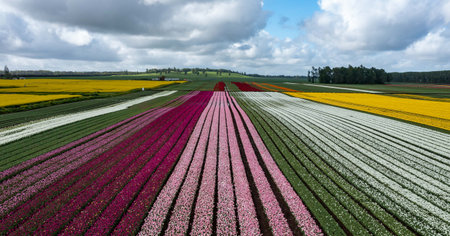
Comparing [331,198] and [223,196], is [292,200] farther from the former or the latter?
[223,196]

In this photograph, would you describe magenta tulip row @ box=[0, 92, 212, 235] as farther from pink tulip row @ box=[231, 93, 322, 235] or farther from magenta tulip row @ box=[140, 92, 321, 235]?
pink tulip row @ box=[231, 93, 322, 235]

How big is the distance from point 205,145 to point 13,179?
9.17 metres

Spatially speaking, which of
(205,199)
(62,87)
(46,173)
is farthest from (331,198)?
(62,87)

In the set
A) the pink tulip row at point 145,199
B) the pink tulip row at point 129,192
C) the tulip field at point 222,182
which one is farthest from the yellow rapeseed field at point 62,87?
the pink tulip row at point 145,199

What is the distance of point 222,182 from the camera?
8906 mm

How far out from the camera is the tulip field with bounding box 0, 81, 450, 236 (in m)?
6.37

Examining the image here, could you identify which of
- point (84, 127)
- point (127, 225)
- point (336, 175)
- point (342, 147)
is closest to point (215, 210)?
point (127, 225)

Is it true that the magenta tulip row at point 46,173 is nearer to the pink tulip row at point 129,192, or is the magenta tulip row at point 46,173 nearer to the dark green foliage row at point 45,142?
the dark green foliage row at point 45,142

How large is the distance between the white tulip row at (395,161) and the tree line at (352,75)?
144 meters

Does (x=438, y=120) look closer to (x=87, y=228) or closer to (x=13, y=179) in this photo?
Answer: (x=87, y=228)

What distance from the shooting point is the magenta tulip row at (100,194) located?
246 inches

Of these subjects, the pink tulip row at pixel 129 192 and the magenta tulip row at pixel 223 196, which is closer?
the pink tulip row at pixel 129 192

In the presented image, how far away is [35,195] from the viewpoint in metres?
7.80

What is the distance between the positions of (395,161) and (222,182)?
9.64m
